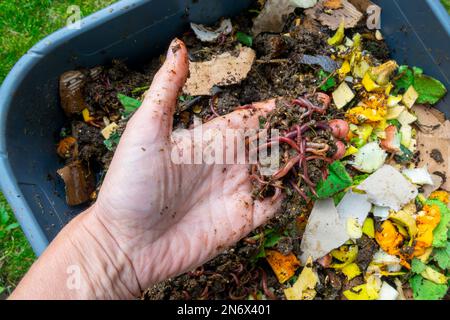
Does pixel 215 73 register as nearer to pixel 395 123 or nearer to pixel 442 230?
pixel 395 123

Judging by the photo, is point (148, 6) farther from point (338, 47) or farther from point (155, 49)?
point (338, 47)

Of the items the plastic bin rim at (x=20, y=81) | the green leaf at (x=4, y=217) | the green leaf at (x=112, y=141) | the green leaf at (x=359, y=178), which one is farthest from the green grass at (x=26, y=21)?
the green leaf at (x=359, y=178)

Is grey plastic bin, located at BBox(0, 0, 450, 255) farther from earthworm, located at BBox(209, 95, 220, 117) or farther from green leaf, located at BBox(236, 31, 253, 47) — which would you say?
earthworm, located at BBox(209, 95, 220, 117)

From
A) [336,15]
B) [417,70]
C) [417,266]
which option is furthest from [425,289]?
[336,15]

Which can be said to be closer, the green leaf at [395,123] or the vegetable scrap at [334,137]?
the vegetable scrap at [334,137]

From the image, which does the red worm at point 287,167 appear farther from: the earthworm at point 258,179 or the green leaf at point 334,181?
the green leaf at point 334,181

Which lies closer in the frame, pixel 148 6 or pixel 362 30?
pixel 148 6

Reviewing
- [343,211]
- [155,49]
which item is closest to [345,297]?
[343,211]

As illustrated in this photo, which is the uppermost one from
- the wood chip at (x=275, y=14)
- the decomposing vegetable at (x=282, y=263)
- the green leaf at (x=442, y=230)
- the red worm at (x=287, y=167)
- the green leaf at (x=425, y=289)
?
the wood chip at (x=275, y=14)
